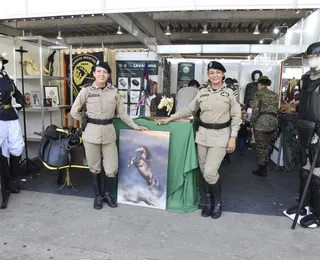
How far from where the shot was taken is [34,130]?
4855mm

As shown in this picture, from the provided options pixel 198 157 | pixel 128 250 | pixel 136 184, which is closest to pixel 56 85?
pixel 136 184

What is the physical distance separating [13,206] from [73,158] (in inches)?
32.9

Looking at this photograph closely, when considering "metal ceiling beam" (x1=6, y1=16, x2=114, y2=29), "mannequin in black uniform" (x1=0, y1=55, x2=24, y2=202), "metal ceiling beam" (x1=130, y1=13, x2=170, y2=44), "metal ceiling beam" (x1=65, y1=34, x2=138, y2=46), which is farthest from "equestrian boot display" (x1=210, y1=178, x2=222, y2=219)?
"metal ceiling beam" (x1=65, y1=34, x2=138, y2=46)

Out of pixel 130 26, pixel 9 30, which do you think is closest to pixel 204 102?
pixel 130 26

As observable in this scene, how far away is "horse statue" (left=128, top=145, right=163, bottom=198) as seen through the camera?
312 centimetres

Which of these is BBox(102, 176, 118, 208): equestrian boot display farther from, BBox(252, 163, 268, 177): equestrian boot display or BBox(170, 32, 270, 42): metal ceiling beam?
BBox(170, 32, 270, 42): metal ceiling beam

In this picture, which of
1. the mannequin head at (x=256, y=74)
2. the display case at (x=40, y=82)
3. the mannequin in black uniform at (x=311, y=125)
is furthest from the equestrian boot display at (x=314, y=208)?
the mannequin head at (x=256, y=74)

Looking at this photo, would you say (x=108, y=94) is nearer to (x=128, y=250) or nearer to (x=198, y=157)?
(x=198, y=157)

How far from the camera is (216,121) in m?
2.85

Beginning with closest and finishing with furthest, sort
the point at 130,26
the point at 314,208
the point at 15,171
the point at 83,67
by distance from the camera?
the point at 314,208 < the point at 15,171 < the point at 130,26 < the point at 83,67

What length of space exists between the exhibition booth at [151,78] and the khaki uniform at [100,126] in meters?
0.23

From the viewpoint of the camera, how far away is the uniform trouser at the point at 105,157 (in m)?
3.05

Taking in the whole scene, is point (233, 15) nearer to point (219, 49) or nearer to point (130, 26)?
point (219, 49)

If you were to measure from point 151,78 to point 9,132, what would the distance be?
12.3 feet
